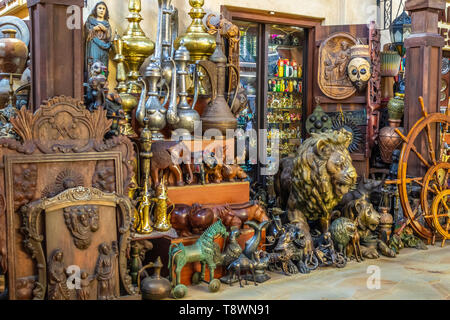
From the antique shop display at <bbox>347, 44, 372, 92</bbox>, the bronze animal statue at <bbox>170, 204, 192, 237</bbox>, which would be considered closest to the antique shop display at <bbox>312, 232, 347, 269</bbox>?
the bronze animal statue at <bbox>170, 204, 192, 237</bbox>

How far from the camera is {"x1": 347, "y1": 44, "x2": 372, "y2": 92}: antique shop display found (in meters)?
7.06

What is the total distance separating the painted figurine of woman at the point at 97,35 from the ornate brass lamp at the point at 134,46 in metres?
0.23

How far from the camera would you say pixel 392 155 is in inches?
269

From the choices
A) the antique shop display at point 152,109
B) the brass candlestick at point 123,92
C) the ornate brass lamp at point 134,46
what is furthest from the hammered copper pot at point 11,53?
the antique shop display at point 152,109

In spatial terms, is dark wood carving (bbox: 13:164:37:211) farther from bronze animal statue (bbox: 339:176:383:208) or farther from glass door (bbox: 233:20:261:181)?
glass door (bbox: 233:20:261:181)

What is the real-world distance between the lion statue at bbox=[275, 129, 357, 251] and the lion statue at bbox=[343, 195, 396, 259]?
0.31 m

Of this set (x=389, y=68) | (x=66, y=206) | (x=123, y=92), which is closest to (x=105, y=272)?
(x=66, y=206)

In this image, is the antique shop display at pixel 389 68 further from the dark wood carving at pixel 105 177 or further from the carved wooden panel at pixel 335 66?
the dark wood carving at pixel 105 177

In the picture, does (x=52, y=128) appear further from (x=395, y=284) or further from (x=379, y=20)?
(x=379, y=20)

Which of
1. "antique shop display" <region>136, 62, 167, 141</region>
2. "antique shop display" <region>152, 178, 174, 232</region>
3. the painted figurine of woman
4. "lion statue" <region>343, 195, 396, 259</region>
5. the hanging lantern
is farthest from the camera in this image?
the hanging lantern

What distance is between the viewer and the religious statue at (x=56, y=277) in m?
3.60

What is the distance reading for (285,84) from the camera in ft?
25.5

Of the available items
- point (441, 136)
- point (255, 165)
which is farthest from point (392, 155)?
point (255, 165)

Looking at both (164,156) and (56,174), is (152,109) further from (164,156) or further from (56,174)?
(56,174)
